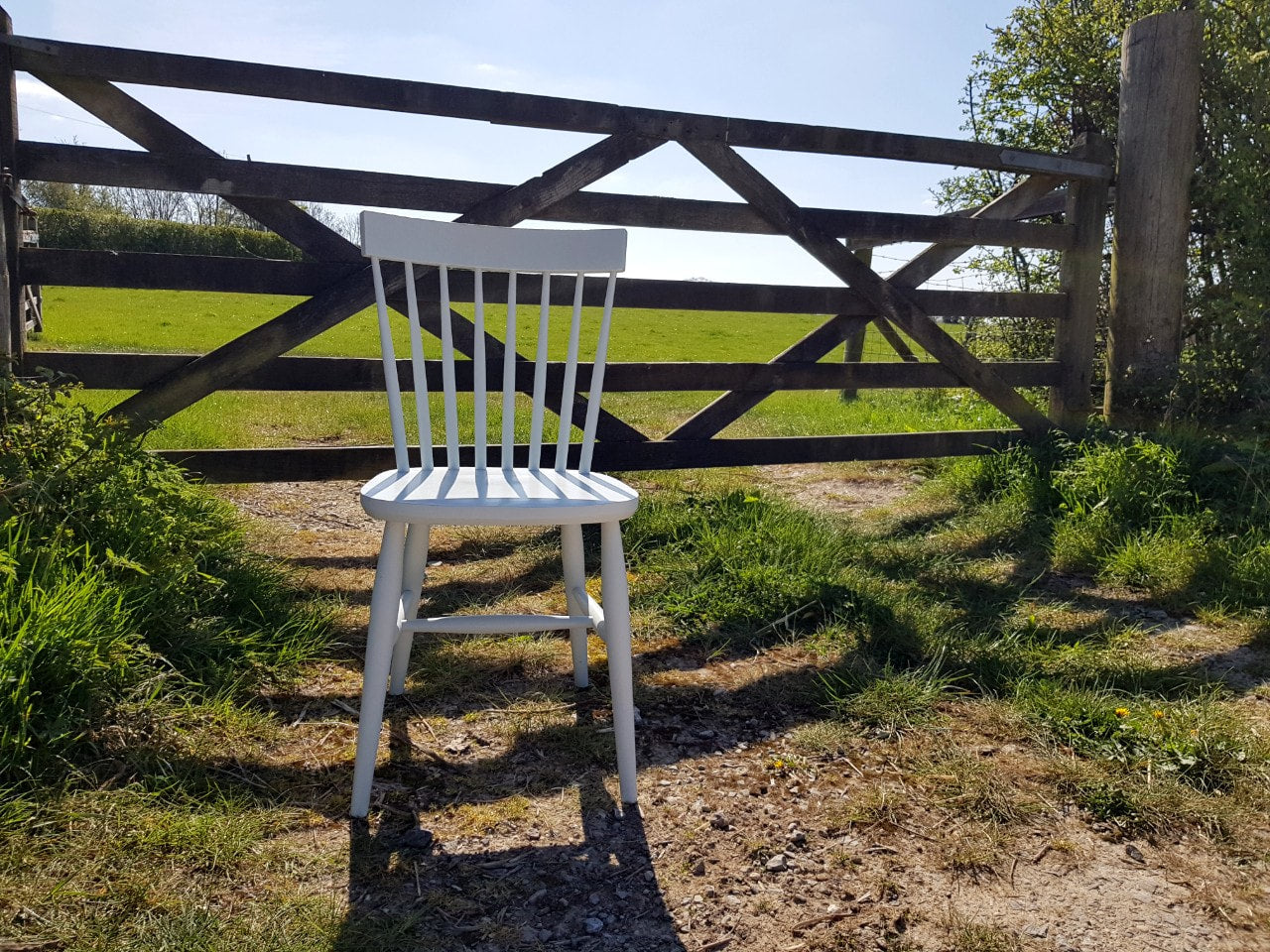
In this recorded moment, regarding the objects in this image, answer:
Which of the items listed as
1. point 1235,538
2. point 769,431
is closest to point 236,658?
point 1235,538

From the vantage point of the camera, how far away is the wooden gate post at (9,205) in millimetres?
3020

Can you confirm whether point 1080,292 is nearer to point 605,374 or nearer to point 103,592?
point 605,374

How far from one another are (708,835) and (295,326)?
238 centimetres

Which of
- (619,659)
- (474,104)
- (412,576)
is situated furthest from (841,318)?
(619,659)

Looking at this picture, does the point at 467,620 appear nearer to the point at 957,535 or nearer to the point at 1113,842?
the point at 1113,842

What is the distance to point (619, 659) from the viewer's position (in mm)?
1958

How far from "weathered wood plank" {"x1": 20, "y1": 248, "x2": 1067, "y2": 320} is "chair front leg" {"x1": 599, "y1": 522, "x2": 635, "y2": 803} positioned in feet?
6.13

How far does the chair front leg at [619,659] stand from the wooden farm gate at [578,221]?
1.80 metres

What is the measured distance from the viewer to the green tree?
15.4 feet

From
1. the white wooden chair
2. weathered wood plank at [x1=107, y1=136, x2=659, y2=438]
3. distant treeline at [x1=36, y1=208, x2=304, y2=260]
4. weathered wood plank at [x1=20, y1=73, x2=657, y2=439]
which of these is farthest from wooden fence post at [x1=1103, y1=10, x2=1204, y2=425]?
distant treeline at [x1=36, y1=208, x2=304, y2=260]

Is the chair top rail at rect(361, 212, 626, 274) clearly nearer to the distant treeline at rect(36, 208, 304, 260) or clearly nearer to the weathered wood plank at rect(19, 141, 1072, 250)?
the weathered wood plank at rect(19, 141, 1072, 250)

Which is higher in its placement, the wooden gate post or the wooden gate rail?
the wooden gate post

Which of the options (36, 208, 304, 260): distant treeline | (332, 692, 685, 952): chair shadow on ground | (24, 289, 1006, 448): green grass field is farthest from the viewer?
(36, 208, 304, 260): distant treeline

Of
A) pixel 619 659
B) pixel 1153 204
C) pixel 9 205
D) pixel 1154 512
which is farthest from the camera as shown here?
pixel 1153 204
